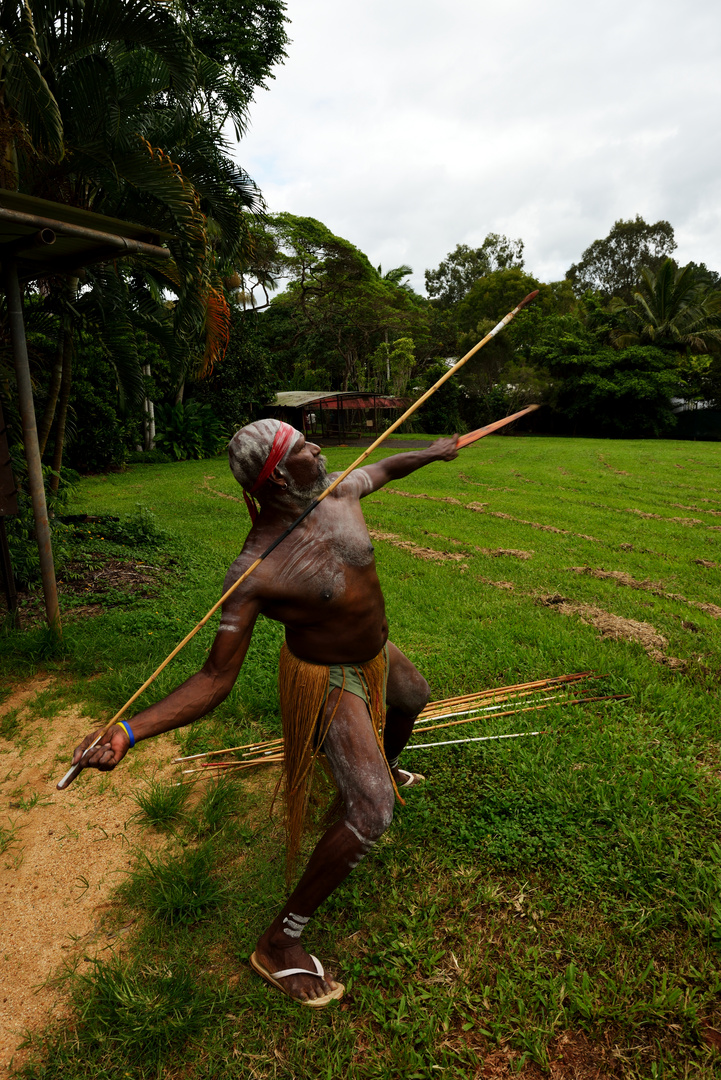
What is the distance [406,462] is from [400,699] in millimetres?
939

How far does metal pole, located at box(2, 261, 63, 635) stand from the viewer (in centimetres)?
422

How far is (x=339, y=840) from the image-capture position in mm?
1823

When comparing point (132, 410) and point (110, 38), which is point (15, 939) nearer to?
point (110, 38)

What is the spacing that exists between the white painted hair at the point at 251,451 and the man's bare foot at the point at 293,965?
143 centimetres

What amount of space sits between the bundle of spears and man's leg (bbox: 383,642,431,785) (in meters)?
0.50

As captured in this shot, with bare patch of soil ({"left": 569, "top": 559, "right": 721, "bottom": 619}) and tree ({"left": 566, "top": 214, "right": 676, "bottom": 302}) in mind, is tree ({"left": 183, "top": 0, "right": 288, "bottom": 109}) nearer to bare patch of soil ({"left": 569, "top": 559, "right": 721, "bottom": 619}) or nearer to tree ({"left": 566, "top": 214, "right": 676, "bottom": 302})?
bare patch of soil ({"left": 569, "top": 559, "right": 721, "bottom": 619})

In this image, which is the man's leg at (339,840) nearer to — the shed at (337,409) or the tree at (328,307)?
the shed at (337,409)

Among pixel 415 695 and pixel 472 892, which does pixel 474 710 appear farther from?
pixel 472 892

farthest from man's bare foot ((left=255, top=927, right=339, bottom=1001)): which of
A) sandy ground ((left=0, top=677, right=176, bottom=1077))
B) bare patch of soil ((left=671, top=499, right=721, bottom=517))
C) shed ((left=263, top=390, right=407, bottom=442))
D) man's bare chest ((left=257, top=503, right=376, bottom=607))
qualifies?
Result: shed ((left=263, top=390, right=407, bottom=442))

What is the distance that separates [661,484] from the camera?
11.4m

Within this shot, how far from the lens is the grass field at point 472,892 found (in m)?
1.72

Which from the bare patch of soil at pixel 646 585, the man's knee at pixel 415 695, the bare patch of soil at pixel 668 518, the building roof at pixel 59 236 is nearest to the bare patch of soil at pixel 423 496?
the bare patch of soil at pixel 668 518

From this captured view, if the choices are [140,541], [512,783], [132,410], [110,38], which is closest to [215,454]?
[132,410]

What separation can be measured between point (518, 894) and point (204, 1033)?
1106 mm
